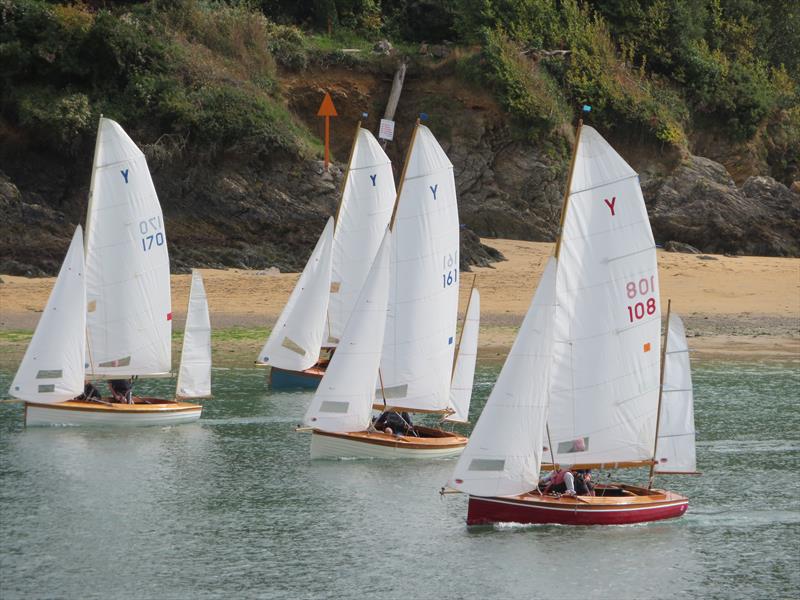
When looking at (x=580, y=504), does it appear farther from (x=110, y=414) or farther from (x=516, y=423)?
(x=110, y=414)

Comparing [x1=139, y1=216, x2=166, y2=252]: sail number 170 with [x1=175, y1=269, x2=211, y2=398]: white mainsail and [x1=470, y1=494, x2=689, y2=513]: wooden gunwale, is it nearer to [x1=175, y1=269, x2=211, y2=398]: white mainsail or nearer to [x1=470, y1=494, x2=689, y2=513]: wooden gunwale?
[x1=175, y1=269, x2=211, y2=398]: white mainsail

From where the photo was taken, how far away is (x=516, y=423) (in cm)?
2330

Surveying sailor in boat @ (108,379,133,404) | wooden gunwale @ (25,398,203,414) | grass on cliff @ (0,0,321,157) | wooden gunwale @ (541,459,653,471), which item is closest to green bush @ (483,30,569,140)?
grass on cliff @ (0,0,321,157)

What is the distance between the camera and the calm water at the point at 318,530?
21.2 meters

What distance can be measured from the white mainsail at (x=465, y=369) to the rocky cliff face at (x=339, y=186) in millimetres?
17274

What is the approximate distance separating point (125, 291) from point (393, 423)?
762cm

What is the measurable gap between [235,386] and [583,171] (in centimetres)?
1527

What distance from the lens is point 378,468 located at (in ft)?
92.6

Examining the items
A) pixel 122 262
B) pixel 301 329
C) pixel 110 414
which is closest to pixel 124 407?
pixel 110 414

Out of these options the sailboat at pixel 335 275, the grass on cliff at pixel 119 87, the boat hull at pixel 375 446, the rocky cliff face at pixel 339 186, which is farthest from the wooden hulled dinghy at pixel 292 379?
the grass on cliff at pixel 119 87

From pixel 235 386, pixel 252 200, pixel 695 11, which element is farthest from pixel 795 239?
pixel 235 386

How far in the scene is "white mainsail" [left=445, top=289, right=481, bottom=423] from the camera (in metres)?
30.5

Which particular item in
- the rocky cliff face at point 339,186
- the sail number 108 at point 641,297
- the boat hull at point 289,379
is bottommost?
the boat hull at point 289,379

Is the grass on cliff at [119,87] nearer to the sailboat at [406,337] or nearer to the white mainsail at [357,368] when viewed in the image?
the sailboat at [406,337]
